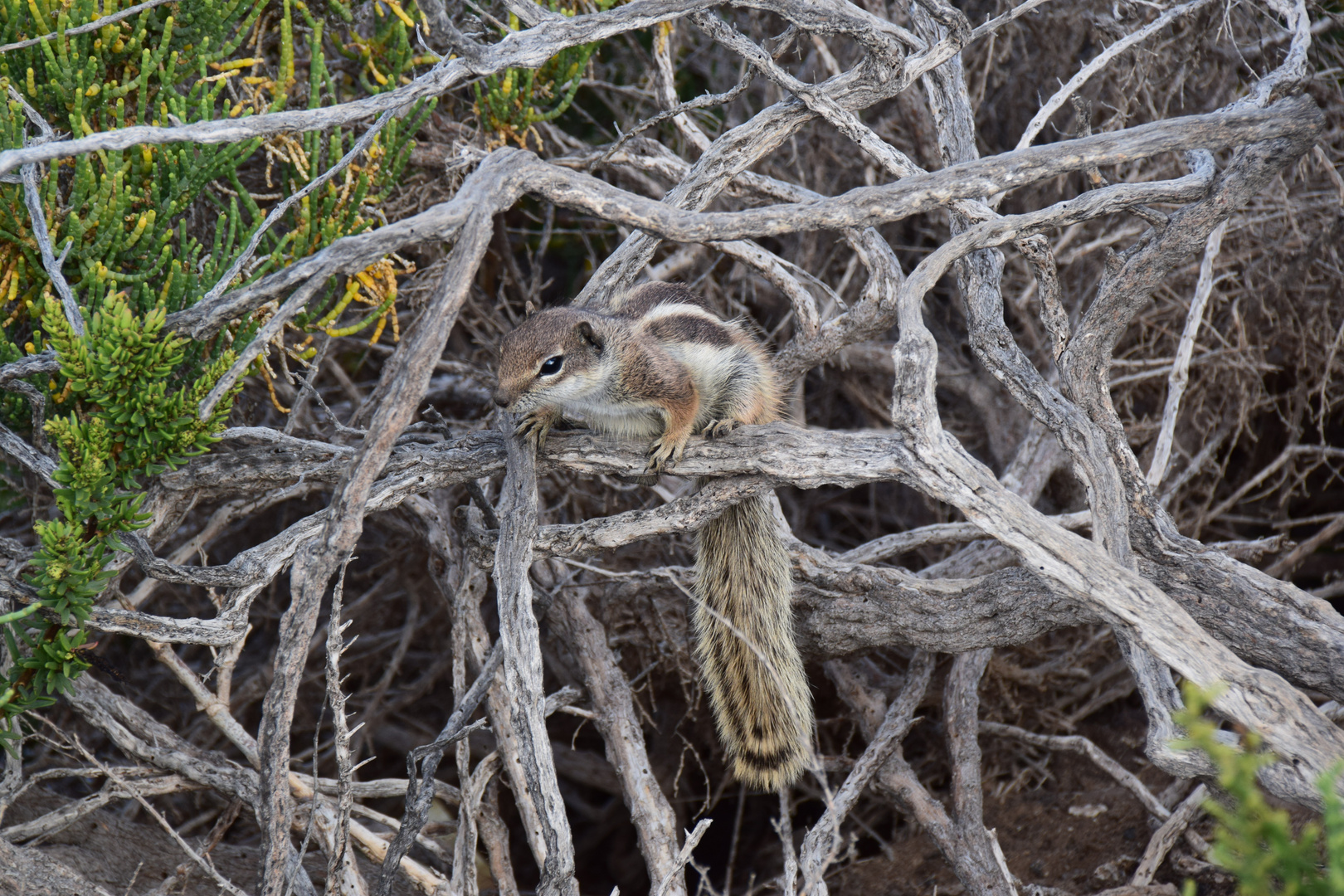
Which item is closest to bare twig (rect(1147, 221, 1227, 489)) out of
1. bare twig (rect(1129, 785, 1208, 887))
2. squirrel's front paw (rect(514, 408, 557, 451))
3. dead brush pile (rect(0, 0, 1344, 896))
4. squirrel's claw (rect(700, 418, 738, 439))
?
dead brush pile (rect(0, 0, 1344, 896))

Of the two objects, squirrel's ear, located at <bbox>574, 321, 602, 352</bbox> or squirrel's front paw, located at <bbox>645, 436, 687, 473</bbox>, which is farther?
squirrel's ear, located at <bbox>574, 321, 602, 352</bbox>

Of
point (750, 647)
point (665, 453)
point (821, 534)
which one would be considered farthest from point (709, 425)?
point (821, 534)

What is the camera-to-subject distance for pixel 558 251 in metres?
5.10

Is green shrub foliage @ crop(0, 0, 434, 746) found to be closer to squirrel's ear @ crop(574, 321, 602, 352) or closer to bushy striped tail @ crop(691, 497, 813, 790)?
squirrel's ear @ crop(574, 321, 602, 352)

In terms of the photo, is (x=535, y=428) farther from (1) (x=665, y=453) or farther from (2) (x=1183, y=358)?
(2) (x=1183, y=358)

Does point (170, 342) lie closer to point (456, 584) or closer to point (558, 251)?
point (456, 584)

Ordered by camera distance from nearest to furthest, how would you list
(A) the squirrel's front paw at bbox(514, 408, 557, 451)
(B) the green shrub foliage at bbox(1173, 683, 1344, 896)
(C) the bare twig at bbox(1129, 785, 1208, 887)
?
(B) the green shrub foliage at bbox(1173, 683, 1344, 896) < (A) the squirrel's front paw at bbox(514, 408, 557, 451) < (C) the bare twig at bbox(1129, 785, 1208, 887)

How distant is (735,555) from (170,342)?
1.59 metres

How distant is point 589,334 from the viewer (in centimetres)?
281

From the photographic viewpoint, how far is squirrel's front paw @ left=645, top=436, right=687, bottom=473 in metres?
2.66

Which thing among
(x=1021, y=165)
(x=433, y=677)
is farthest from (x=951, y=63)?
(x=433, y=677)

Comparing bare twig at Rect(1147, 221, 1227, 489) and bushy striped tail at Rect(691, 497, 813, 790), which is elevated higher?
bare twig at Rect(1147, 221, 1227, 489)

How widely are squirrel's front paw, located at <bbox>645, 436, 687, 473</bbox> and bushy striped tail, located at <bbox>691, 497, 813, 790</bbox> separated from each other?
311mm

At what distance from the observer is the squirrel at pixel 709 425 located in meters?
2.71
